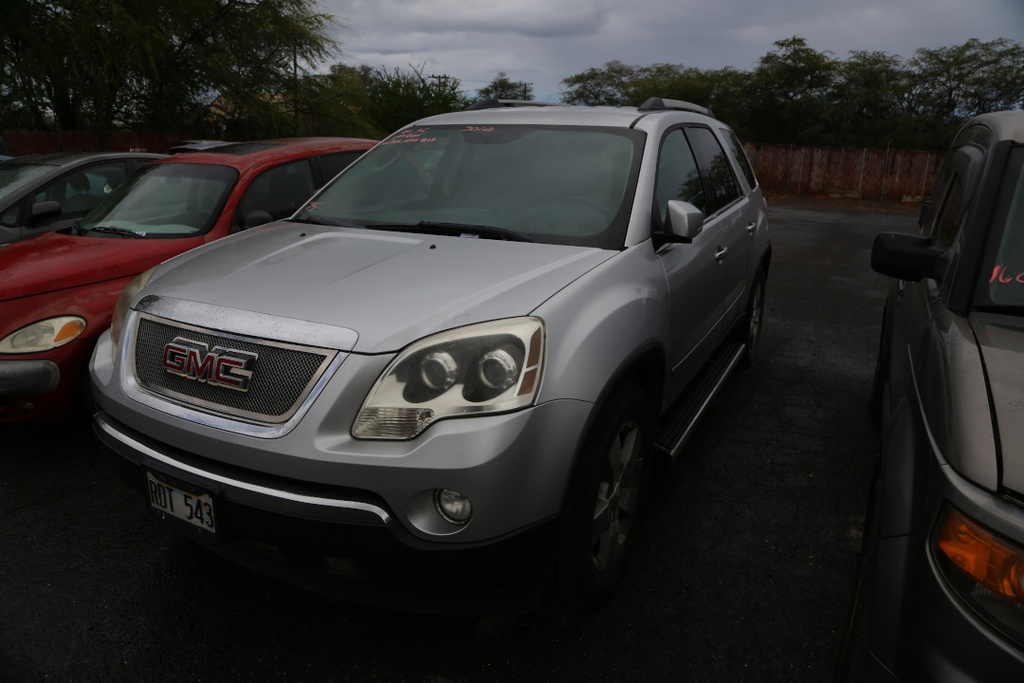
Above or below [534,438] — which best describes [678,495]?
below

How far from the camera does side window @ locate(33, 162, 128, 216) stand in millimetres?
5648

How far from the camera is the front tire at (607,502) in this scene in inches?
90.0

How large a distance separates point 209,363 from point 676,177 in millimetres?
2322

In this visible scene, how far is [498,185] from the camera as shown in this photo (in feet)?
10.7

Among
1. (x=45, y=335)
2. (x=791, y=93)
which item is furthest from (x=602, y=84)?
(x=45, y=335)

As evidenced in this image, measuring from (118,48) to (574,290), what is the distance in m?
14.8

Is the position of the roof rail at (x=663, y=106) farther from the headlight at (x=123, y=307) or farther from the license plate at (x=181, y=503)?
the license plate at (x=181, y=503)

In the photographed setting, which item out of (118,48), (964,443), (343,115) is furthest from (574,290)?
(343,115)

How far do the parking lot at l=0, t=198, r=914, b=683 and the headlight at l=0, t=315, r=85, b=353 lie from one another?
622 mm

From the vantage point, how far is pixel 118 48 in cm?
1383

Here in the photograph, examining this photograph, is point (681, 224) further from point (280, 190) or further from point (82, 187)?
point (82, 187)

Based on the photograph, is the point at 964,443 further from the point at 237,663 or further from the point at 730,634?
the point at 237,663

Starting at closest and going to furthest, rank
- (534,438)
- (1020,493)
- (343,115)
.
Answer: (1020,493)
(534,438)
(343,115)

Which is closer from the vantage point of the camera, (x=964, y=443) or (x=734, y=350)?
(x=964, y=443)
